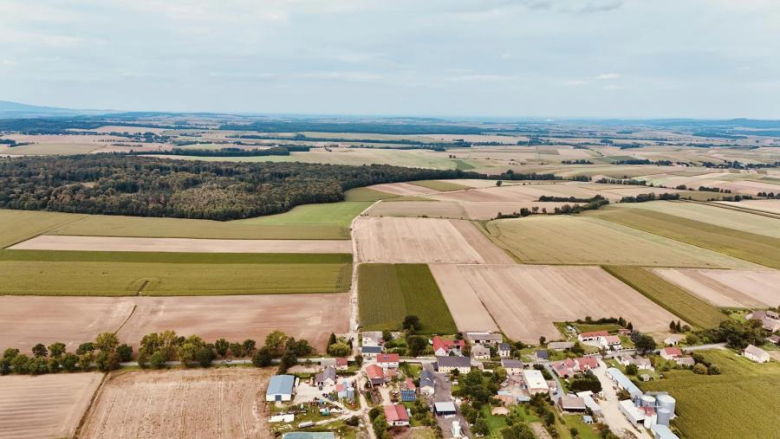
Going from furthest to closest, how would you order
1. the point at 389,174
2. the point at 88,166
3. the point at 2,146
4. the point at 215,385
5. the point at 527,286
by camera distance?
the point at 2,146
the point at 389,174
the point at 88,166
the point at 527,286
the point at 215,385

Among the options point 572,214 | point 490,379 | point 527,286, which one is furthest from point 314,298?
point 572,214

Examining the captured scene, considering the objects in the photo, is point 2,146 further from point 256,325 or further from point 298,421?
point 298,421

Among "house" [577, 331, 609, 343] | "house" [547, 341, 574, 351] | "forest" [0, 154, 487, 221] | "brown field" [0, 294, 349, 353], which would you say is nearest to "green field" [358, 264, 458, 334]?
"brown field" [0, 294, 349, 353]

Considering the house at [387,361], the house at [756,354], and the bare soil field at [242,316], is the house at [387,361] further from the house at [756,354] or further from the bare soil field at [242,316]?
the house at [756,354]

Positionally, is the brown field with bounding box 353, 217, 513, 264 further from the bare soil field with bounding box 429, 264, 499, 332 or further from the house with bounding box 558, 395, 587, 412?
the house with bounding box 558, 395, 587, 412

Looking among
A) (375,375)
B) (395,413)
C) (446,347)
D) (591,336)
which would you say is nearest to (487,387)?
(446,347)

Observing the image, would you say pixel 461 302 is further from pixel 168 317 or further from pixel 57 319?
pixel 57 319
